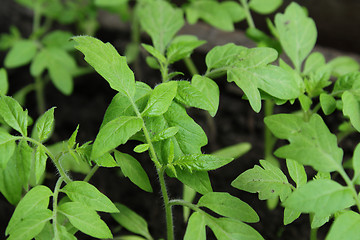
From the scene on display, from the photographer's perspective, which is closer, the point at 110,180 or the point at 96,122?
the point at 110,180

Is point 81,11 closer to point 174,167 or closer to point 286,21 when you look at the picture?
point 286,21

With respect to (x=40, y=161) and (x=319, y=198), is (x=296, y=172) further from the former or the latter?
(x=40, y=161)

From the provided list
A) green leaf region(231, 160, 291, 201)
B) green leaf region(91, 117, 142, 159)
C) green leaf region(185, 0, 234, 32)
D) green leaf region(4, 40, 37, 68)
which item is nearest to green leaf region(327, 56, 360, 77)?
green leaf region(185, 0, 234, 32)

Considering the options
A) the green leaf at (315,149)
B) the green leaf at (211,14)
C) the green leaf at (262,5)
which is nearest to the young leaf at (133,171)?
the green leaf at (315,149)

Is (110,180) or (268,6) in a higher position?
(268,6)

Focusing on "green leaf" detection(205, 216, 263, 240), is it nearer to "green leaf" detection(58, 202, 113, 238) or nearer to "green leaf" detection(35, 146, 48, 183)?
"green leaf" detection(58, 202, 113, 238)

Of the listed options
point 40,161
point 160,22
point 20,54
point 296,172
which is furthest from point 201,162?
point 20,54

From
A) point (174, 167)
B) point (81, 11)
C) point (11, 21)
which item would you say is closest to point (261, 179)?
point (174, 167)

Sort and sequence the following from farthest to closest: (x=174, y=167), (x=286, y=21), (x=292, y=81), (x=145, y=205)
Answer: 1. (x=145, y=205)
2. (x=286, y=21)
3. (x=292, y=81)
4. (x=174, y=167)
